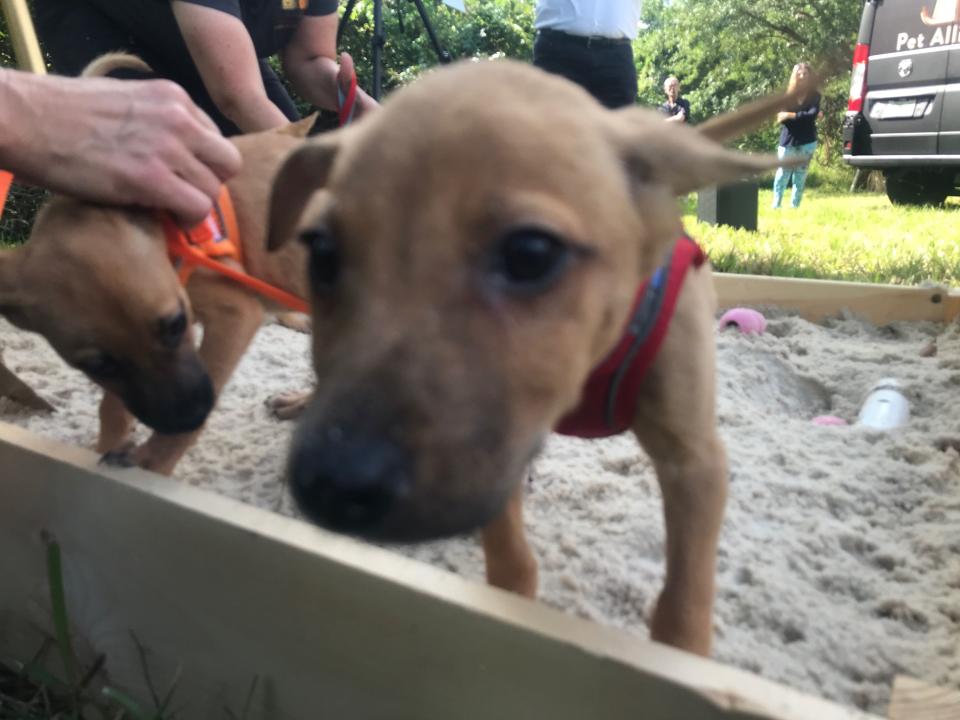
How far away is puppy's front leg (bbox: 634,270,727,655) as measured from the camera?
1.39 metres

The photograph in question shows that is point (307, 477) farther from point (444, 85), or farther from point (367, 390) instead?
point (444, 85)

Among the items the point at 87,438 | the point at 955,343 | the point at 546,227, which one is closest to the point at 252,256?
the point at 87,438

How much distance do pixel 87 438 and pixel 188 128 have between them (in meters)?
1.22

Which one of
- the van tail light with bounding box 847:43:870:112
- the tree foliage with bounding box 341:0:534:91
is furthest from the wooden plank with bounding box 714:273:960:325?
the van tail light with bounding box 847:43:870:112

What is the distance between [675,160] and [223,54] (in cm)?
198

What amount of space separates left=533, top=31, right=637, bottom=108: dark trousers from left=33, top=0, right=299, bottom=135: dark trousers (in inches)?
85.6

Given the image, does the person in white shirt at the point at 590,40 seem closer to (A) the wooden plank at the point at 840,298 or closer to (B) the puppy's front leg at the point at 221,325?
(A) the wooden plank at the point at 840,298

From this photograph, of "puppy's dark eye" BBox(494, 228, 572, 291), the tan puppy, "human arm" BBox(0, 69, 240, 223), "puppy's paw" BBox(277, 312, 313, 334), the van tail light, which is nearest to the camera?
"puppy's dark eye" BBox(494, 228, 572, 291)

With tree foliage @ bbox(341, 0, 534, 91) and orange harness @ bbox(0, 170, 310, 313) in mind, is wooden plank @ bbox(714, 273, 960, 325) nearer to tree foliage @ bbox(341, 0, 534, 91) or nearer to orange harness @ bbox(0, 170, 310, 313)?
orange harness @ bbox(0, 170, 310, 313)

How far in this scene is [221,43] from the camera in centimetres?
271

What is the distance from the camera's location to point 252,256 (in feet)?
8.46

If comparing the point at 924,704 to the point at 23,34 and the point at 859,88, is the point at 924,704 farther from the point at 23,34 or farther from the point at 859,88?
the point at 859,88

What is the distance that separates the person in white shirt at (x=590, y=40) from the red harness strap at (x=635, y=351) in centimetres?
364

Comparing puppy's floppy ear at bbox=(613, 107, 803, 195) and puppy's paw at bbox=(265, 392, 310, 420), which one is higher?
puppy's floppy ear at bbox=(613, 107, 803, 195)
